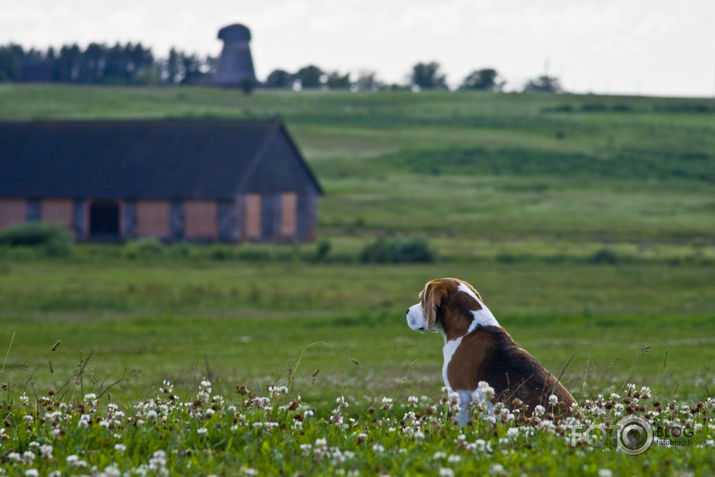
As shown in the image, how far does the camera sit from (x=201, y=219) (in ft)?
188

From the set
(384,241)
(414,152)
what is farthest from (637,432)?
(414,152)

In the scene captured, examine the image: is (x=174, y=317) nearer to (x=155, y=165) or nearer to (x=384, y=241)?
(x=384, y=241)

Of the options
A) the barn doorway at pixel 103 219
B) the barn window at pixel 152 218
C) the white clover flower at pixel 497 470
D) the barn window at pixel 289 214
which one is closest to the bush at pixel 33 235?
the barn window at pixel 152 218

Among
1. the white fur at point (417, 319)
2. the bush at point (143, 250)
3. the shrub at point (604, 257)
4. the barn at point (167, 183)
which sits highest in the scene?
the white fur at point (417, 319)

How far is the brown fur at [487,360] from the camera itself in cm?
766

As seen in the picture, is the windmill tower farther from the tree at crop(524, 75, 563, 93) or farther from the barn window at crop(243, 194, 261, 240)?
the barn window at crop(243, 194, 261, 240)

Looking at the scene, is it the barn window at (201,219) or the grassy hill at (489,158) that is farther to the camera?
the grassy hill at (489,158)

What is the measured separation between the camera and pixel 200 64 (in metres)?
174

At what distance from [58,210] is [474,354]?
54188 millimetres

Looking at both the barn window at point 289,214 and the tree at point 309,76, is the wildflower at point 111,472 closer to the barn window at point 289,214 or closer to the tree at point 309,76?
the barn window at point 289,214

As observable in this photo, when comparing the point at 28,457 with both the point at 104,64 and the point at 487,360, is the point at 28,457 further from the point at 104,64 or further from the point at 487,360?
the point at 104,64

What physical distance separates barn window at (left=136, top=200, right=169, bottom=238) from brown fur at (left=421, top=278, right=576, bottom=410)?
50.5 m

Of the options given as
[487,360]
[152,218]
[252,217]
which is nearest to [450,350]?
[487,360]

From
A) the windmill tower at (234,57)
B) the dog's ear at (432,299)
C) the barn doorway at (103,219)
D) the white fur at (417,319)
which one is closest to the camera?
the dog's ear at (432,299)
